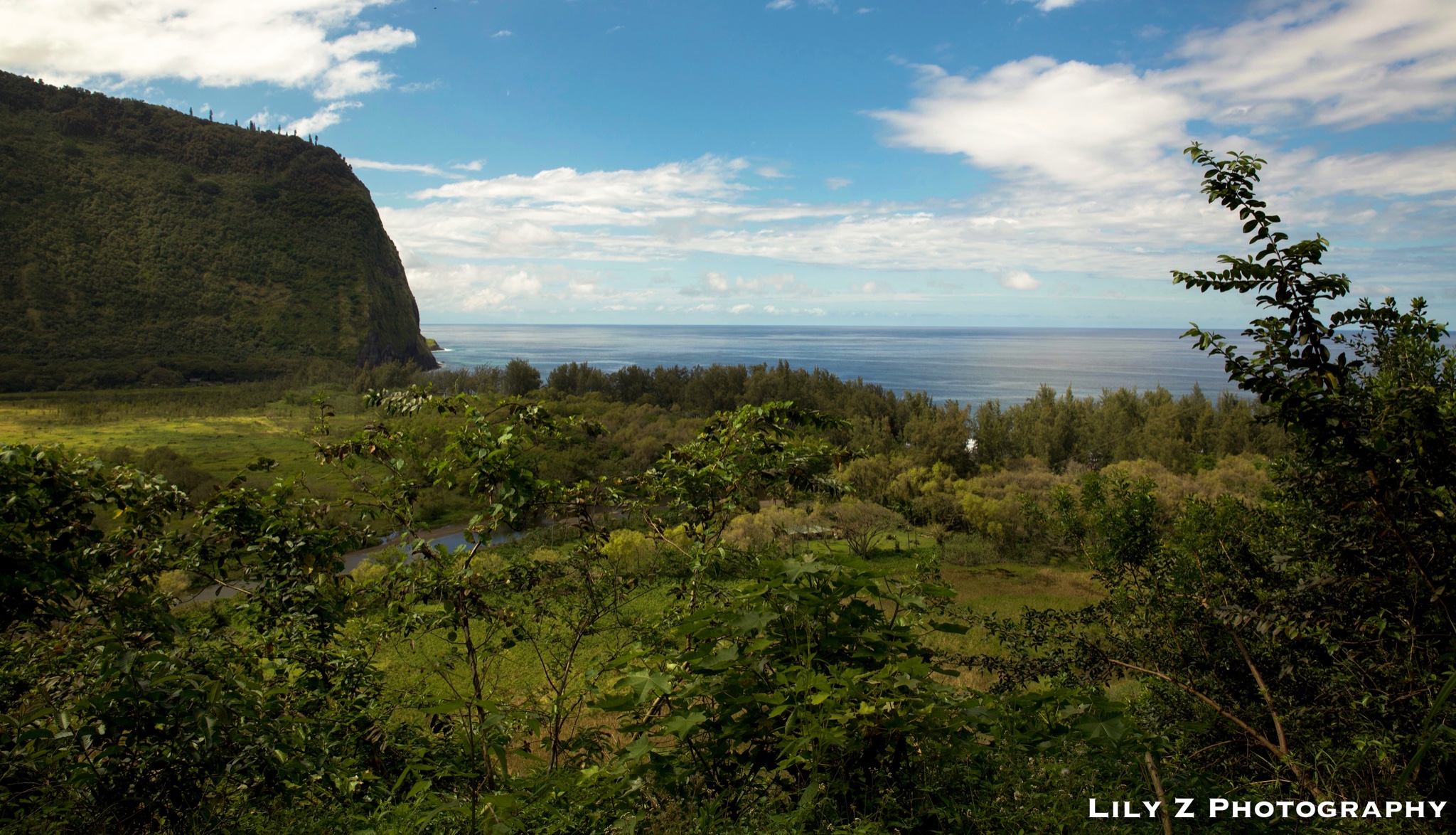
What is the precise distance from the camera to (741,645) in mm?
2193

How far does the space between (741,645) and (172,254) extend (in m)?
93.3

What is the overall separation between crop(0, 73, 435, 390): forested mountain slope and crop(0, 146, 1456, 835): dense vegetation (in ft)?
159

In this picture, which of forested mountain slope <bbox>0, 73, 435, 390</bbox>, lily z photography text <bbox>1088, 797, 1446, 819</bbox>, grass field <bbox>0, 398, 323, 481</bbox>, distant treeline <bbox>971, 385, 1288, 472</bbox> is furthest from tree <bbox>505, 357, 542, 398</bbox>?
lily z photography text <bbox>1088, 797, 1446, 819</bbox>

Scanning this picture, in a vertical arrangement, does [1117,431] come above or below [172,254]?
below

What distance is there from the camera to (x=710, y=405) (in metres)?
40.7

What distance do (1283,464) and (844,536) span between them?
2.75 m

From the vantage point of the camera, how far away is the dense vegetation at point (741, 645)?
78.8 inches

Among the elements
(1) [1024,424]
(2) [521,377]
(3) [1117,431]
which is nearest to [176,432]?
(2) [521,377]

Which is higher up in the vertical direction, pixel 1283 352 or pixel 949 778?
pixel 1283 352

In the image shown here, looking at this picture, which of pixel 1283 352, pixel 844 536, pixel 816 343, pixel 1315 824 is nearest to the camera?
pixel 1315 824

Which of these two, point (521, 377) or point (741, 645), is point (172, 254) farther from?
point (741, 645)

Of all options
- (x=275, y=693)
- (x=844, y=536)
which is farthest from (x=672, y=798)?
(x=844, y=536)

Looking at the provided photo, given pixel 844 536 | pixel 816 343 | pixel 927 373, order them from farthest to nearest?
pixel 816 343 → pixel 927 373 → pixel 844 536

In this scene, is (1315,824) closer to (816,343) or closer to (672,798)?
(672,798)
